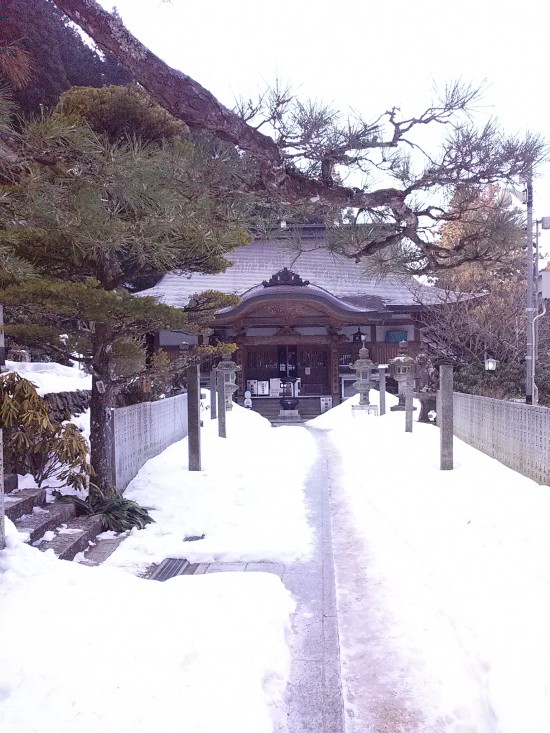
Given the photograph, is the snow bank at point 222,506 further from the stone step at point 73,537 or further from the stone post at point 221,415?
the stone post at point 221,415

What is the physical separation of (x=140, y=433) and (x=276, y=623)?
492 cm

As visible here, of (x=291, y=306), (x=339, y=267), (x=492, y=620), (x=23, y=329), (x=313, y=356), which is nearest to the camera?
(x=492, y=620)

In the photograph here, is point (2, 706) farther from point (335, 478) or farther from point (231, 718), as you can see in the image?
point (335, 478)

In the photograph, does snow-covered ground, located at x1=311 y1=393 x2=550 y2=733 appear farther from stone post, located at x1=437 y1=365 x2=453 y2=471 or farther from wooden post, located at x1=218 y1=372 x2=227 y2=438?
wooden post, located at x1=218 y1=372 x2=227 y2=438

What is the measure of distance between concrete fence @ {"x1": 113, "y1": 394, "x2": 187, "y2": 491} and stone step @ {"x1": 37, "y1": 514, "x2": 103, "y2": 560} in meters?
0.96

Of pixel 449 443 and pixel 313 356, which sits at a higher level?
pixel 313 356

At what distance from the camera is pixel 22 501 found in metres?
5.01

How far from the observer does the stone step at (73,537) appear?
462 cm

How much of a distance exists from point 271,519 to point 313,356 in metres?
17.6

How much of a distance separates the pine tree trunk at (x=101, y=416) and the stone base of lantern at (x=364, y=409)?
38.3ft

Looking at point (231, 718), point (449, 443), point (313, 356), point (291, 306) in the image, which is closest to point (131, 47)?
point (231, 718)

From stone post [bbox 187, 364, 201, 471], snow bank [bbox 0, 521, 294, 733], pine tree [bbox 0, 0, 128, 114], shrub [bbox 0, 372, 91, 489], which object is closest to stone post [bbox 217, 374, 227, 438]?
stone post [bbox 187, 364, 201, 471]

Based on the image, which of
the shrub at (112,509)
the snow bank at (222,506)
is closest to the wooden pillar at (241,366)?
the snow bank at (222,506)

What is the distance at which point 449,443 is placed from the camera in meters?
7.77
